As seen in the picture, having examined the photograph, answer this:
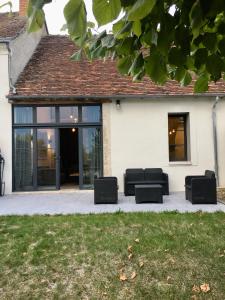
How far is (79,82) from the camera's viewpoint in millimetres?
12047

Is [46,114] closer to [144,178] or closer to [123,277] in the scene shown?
[144,178]

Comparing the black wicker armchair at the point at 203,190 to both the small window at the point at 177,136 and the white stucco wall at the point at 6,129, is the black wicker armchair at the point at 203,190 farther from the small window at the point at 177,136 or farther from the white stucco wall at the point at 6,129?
the white stucco wall at the point at 6,129

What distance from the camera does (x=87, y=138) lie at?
11586 mm

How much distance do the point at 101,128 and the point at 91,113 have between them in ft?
2.17

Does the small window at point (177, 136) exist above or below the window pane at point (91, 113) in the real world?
below

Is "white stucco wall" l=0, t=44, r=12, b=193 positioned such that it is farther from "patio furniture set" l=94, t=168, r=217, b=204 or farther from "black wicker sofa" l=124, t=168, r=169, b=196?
"black wicker sofa" l=124, t=168, r=169, b=196

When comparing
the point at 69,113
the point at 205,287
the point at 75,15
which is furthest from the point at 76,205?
the point at 75,15

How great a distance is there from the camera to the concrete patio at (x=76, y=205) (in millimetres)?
7965

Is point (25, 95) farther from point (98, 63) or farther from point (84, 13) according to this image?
point (84, 13)

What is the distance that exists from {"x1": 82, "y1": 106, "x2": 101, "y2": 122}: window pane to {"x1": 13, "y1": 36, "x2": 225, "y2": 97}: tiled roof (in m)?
0.58

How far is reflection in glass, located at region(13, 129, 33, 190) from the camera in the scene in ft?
37.1

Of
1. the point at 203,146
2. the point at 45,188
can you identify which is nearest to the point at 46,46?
the point at 45,188

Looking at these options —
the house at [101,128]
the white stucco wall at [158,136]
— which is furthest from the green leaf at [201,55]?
the white stucco wall at [158,136]

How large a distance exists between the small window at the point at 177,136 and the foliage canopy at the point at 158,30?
9681 mm
